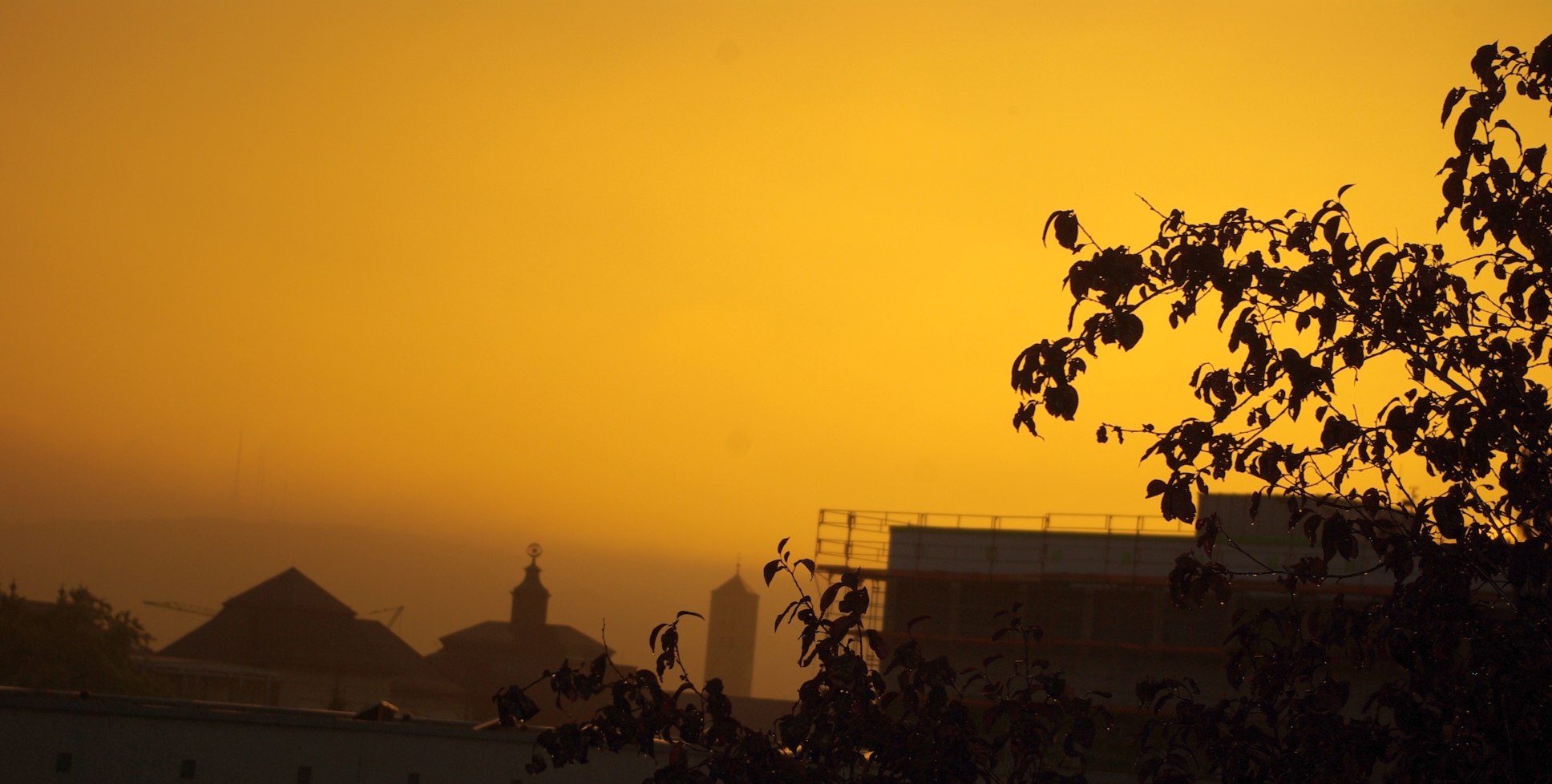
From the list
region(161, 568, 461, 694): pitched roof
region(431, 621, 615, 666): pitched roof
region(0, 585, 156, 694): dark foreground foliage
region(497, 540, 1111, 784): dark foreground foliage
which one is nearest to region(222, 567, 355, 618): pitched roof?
region(161, 568, 461, 694): pitched roof

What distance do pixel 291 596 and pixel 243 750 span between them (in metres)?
78.1

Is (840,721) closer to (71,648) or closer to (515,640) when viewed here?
(71,648)

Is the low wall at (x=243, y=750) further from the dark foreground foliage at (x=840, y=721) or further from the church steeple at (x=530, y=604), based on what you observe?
the church steeple at (x=530, y=604)

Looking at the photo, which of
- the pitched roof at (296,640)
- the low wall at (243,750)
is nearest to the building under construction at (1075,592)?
the low wall at (243,750)

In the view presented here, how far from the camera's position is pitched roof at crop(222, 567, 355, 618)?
106 meters

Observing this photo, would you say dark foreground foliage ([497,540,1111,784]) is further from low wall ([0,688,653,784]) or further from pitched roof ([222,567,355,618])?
pitched roof ([222,567,355,618])

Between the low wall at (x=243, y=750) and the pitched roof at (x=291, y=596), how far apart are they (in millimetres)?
75679

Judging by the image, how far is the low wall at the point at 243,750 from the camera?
1281 inches

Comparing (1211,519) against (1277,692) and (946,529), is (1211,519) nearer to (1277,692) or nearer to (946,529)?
(1277,692)

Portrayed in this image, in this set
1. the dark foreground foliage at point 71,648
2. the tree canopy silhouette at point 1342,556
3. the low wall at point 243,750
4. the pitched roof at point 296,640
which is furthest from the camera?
the pitched roof at point 296,640

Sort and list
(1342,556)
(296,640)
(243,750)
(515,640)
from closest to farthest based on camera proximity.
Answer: (1342,556) < (243,750) < (296,640) < (515,640)

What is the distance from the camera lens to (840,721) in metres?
6.91

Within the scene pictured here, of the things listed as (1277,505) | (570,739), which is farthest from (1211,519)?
(1277,505)

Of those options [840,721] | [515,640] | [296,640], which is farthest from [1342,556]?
[515,640]
